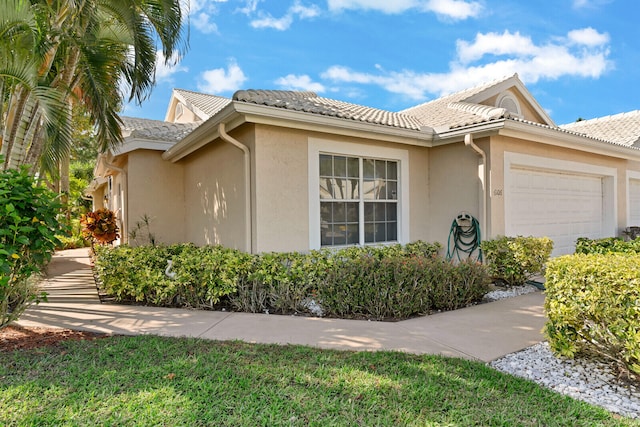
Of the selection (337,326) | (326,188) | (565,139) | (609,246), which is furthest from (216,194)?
(565,139)

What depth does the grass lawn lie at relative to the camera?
9.52 feet

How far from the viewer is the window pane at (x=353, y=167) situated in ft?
27.1

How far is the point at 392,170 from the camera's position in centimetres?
897

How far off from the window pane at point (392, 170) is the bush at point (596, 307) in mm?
4972

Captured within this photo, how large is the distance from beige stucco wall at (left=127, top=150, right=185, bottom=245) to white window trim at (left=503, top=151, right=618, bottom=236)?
29.1 feet

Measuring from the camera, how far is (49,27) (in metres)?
6.89

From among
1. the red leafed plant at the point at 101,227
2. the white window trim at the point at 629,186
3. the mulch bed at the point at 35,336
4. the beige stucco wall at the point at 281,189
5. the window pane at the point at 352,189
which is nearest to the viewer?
the mulch bed at the point at 35,336

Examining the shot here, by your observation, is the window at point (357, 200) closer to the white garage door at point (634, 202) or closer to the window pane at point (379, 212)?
the window pane at point (379, 212)

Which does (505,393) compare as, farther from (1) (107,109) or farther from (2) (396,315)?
(1) (107,109)

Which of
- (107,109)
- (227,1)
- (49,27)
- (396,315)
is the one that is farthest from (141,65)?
(396,315)

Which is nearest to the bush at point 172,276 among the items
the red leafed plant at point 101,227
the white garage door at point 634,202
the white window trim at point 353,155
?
the white window trim at point 353,155

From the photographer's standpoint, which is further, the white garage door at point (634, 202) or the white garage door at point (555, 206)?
the white garage door at point (634, 202)

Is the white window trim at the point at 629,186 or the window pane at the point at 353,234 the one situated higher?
the white window trim at the point at 629,186

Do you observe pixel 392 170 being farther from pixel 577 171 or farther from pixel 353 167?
pixel 577 171
